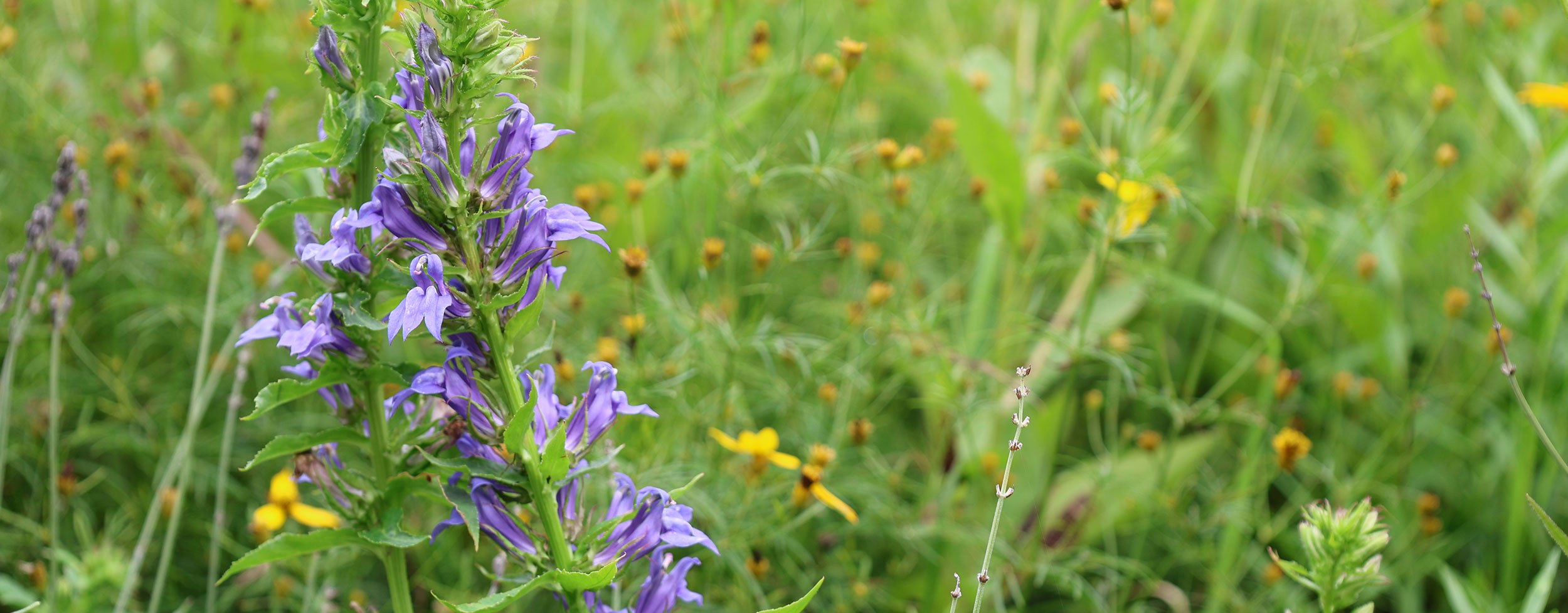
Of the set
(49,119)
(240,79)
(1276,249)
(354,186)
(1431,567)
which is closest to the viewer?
(354,186)

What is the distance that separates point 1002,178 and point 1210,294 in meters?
0.54

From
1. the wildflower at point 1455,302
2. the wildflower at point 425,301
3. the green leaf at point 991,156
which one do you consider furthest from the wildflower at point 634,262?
the wildflower at point 1455,302

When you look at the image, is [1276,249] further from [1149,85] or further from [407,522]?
[407,522]

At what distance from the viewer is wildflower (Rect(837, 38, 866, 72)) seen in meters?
2.00

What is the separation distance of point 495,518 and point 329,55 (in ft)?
1.78

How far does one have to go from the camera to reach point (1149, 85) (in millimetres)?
2434

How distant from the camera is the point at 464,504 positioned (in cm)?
117

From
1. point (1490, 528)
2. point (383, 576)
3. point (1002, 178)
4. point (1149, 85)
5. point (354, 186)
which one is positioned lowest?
point (1490, 528)

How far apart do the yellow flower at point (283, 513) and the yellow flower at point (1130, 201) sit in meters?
1.48

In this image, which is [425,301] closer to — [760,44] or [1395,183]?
[760,44]

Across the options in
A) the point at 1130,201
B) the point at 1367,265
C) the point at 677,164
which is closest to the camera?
the point at 1130,201

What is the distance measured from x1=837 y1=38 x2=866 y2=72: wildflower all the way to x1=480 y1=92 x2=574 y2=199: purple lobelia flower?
0.95 meters

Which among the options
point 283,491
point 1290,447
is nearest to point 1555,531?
point 1290,447

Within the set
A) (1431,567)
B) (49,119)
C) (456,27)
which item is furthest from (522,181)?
(1431,567)
